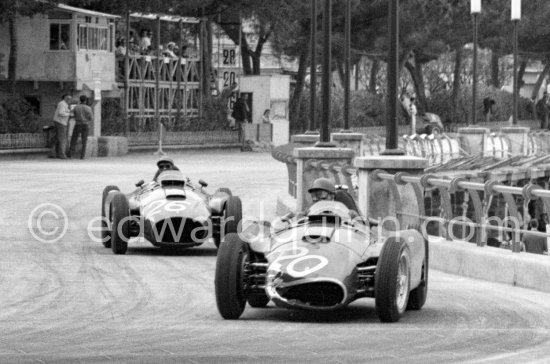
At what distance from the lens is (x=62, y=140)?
47.8 metres

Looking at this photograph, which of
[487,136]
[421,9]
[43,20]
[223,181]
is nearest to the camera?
[223,181]

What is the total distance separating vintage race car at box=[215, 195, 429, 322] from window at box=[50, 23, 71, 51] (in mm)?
39301

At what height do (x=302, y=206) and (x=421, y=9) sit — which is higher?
(x=421, y=9)

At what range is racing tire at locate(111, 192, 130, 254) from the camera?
63.5 ft

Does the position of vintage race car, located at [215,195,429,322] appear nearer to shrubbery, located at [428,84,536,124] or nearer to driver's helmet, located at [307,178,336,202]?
driver's helmet, located at [307,178,336,202]

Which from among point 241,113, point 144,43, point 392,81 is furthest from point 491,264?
point 241,113

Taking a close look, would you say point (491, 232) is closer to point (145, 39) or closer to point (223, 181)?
point (223, 181)

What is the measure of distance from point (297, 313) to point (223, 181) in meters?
24.2

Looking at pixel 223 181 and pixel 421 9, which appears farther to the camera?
pixel 421 9

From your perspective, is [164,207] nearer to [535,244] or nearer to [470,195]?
[470,195]

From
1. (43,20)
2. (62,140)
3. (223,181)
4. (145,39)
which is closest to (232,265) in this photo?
(223,181)

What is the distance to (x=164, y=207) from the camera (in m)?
19.2

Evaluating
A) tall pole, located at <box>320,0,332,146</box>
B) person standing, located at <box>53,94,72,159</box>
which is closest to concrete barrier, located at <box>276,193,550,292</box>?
tall pole, located at <box>320,0,332,146</box>

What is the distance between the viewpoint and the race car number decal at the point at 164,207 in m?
19.2
